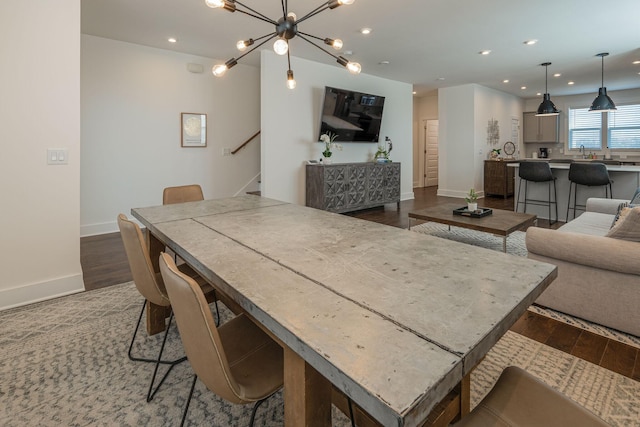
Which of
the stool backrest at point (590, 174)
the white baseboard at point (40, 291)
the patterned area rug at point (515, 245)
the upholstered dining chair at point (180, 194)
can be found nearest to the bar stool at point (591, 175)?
the stool backrest at point (590, 174)

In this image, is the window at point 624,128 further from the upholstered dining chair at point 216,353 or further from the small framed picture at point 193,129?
the upholstered dining chair at point 216,353

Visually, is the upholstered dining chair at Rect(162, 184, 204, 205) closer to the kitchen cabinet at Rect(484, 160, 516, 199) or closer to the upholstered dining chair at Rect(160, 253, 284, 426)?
the upholstered dining chair at Rect(160, 253, 284, 426)

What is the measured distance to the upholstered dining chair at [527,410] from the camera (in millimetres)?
899

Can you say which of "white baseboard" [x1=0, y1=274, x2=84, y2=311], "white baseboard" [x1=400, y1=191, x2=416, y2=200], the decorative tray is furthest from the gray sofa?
"white baseboard" [x1=400, y1=191, x2=416, y2=200]

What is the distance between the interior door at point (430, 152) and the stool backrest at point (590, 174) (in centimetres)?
558

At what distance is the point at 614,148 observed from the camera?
9.02 meters

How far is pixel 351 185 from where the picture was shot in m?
6.07

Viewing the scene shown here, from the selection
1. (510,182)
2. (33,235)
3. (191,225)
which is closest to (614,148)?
(510,182)

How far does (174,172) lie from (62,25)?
2816 mm

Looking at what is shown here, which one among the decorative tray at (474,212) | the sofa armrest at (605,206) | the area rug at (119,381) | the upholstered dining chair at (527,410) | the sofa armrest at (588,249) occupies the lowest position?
the area rug at (119,381)

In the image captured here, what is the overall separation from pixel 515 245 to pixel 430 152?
679 centimetres

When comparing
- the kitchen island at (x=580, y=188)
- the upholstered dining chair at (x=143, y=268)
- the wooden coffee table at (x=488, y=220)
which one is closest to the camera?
the upholstered dining chair at (x=143, y=268)

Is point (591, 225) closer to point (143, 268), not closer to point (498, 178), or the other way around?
point (143, 268)

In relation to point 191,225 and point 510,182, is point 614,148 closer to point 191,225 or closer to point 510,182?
point 510,182
